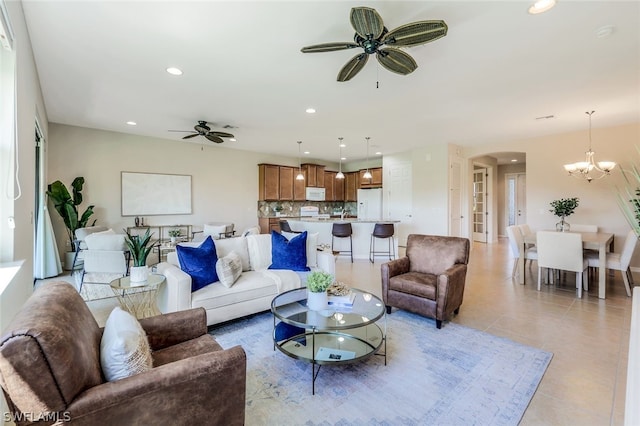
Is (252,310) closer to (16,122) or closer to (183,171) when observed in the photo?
(16,122)

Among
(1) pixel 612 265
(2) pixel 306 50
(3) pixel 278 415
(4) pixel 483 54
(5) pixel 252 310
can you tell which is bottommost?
(3) pixel 278 415

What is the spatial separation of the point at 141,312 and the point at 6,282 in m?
2.08

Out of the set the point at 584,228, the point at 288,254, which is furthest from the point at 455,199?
the point at 288,254

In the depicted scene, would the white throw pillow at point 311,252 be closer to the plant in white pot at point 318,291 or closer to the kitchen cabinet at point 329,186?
the plant in white pot at point 318,291

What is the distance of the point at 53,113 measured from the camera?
4.80m

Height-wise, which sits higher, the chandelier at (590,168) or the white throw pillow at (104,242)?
→ the chandelier at (590,168)

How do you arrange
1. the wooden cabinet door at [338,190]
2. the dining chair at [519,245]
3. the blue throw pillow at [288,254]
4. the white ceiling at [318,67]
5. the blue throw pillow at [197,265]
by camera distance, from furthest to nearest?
the wooden cabinet door at [338,190]
the dining chair at [519,245]
the blue throw pillow at [288,254]
the blue throw pillow at [197,265]
the white ceiling at [318,67]

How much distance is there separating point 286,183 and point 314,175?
107 cm

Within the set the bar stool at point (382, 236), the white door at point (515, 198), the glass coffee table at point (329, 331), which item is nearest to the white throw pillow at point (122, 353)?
the glass coffee table at point (329, 331)

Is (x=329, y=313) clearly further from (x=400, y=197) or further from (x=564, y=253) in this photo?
(x=400, y=197)

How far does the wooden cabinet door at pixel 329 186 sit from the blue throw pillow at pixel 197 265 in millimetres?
6923

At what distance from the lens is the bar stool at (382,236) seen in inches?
243

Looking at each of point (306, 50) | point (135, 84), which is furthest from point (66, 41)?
point (306, 50)

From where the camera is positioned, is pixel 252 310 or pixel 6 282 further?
pixel 252 310
